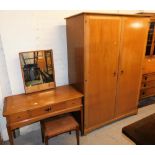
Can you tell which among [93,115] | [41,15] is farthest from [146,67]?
[41,15]

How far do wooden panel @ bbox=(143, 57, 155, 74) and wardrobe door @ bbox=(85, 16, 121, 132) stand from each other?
90 cm

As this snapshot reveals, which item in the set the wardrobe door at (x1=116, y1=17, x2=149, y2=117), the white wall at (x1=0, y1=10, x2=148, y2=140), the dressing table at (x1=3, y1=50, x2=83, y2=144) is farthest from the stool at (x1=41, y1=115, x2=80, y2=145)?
the wardrobe door at (x1=116, y1=17, x2=149, y2=117)

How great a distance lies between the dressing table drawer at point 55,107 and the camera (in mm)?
1797

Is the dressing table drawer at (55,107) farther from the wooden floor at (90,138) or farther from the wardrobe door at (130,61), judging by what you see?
the wardrobe door at (130,61)

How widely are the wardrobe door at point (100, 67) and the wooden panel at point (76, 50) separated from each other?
8 cm

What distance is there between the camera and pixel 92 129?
2.30 m

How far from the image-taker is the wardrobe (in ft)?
6.08

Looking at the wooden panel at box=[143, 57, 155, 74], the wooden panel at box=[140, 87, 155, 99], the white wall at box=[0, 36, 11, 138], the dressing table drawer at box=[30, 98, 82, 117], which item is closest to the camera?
the dressing table drawer at box=[30, 98, 82, 117]

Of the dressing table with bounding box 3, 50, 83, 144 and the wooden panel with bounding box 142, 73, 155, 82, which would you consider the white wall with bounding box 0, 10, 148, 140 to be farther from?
the wooden panel with bounding box 142, 73, 155, 82

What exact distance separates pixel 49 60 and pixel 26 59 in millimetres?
318

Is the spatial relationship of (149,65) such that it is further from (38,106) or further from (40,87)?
(38,106)

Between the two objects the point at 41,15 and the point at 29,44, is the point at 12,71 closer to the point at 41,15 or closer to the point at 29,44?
the point at 29,44

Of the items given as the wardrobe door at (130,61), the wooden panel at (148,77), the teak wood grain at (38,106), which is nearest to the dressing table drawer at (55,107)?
the teak wood grain at (38,106)

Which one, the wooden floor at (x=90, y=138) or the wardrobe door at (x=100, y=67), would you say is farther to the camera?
the wooden floor at (x=90, y=138)
